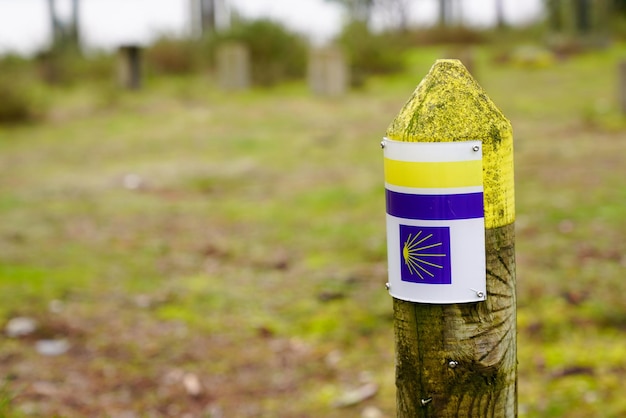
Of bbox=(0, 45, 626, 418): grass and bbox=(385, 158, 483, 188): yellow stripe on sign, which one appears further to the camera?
bbox=(0, 45, 626, 418): grass

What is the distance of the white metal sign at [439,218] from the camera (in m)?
1.81

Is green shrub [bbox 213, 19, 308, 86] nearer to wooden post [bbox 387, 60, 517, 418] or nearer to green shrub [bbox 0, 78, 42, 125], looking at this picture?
green shrub [bbox 0, 78, 42, 125]

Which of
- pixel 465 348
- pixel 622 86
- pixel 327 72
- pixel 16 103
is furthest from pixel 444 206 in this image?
pixel 327 72

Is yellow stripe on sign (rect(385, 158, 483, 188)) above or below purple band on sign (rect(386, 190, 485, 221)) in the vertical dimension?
above

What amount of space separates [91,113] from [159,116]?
1307 mm

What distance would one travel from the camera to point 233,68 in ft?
47.0

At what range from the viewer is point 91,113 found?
13.0 meters

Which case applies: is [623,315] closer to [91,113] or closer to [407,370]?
[407,370]

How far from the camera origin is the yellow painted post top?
1.83 m

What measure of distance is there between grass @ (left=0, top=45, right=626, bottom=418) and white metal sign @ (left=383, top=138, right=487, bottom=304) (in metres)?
1.67

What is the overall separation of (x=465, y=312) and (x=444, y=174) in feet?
1.02

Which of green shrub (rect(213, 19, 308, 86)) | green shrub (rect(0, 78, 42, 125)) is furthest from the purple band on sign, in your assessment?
green shrub (rect(213, 19, 308, 86))

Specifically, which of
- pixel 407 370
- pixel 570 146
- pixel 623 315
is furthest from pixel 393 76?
pixel 407 370

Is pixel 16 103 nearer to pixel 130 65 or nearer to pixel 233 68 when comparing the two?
pixel 130 65
